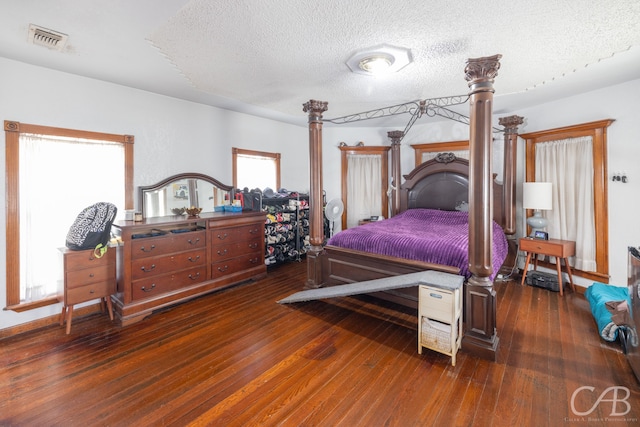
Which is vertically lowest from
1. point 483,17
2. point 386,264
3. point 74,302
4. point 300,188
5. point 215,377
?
point 215,377

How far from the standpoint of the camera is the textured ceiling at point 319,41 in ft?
6.08

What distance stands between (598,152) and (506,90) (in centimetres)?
151

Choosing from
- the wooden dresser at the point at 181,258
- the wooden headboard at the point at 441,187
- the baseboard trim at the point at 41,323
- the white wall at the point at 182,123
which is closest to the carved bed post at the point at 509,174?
the wooden headboard at the point at 441,187

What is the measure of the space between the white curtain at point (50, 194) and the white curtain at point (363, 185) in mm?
4261

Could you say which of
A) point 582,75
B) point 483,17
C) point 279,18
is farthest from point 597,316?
point 279,18

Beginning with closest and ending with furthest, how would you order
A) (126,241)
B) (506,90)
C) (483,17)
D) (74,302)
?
(483,17)
(74,302)
(126,241)
(506,90)

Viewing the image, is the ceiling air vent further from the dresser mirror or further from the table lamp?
the table lamp

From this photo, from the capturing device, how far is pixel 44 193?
295 centimetres

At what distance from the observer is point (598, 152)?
362 cm

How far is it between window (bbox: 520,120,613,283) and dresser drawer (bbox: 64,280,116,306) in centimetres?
591

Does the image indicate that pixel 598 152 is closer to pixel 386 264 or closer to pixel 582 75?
pixel 582 75

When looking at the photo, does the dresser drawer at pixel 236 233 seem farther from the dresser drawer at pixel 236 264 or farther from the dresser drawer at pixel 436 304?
the dresser drawer at pixel 436 304

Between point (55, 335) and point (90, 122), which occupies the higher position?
point (90, 122)

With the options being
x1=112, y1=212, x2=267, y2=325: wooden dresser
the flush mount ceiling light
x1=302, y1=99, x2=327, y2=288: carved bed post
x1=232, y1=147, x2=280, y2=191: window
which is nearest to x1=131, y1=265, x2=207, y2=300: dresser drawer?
x1=112, y1=212, x2=267, y2=325: wooden dresser
